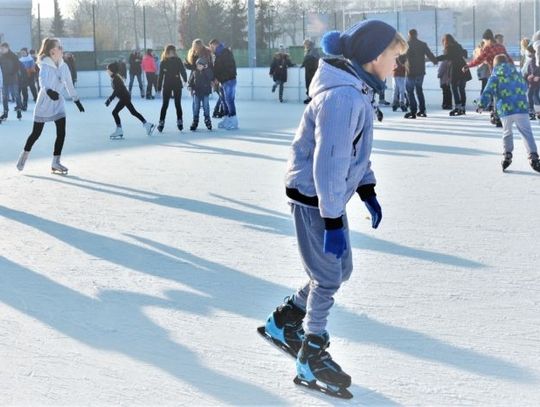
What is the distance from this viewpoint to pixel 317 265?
330 centimetres

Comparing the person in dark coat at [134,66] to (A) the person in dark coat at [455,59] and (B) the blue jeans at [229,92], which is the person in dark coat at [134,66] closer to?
(A) the person in dark coat at [455,59]

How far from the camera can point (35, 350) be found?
3756mm

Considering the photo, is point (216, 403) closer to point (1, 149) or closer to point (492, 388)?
point (492, 388)

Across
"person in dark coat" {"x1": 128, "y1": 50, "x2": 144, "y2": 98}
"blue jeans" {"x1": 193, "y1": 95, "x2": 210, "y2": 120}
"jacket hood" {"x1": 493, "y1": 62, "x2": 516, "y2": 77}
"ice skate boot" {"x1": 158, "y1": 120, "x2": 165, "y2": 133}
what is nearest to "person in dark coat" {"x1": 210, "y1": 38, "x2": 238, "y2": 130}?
"blue jeans" {"x1": 193, "y1": 95, "x2": 210, "y2": 120}

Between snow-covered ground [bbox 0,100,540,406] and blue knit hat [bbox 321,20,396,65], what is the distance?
3.58 ft

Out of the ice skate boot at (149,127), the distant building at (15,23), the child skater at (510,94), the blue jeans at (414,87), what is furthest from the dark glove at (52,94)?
the distant building at (15,23)

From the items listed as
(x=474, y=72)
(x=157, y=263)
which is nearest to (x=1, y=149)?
(x=157, y=263)

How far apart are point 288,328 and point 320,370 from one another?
1.38 ft

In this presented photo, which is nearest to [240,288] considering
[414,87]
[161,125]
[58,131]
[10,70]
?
[58,131]

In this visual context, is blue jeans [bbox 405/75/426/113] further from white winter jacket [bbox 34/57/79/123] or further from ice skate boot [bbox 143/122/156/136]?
white winter jacket [bbox 34/57/79/123]

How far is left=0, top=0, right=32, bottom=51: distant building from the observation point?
36.2 m

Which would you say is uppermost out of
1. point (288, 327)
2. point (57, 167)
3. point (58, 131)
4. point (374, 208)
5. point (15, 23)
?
point (15, 23)

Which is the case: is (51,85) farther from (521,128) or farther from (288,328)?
(288,328)

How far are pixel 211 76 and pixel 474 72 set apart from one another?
6.33 m
